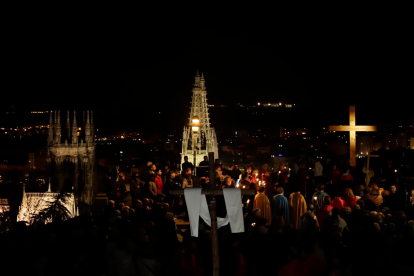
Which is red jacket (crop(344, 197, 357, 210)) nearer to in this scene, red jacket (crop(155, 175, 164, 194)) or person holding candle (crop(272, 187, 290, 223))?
person holding candle (crop(272, 187, 290, 223))

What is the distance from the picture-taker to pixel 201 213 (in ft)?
26.0

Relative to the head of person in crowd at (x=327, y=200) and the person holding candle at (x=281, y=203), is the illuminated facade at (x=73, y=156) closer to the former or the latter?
the person holding candle at (x=281, y=203)

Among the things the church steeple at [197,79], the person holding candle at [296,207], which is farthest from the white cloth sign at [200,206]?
the church steeple at [197,79]

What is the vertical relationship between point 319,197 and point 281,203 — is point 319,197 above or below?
above

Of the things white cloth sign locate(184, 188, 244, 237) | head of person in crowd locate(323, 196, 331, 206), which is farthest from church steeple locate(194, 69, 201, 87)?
white cloth sign locate(184, 188, 244, 237)

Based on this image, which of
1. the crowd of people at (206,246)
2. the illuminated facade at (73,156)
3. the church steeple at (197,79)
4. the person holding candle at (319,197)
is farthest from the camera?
the illuminated facade at (73,156)

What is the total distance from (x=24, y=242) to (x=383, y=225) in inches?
245

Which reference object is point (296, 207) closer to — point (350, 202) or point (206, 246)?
point (350, 202)

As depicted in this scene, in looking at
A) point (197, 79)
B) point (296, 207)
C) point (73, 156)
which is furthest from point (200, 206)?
point (73, 156)

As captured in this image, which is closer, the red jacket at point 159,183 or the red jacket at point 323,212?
the red jacket at point 323,212

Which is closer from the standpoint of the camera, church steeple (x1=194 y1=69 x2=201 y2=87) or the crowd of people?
the crowd of people

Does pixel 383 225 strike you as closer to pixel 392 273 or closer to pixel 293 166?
pixel 392 273

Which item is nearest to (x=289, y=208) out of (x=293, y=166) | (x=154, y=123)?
(x=293, y=166)

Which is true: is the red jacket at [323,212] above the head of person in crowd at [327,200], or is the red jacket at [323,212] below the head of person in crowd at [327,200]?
below
